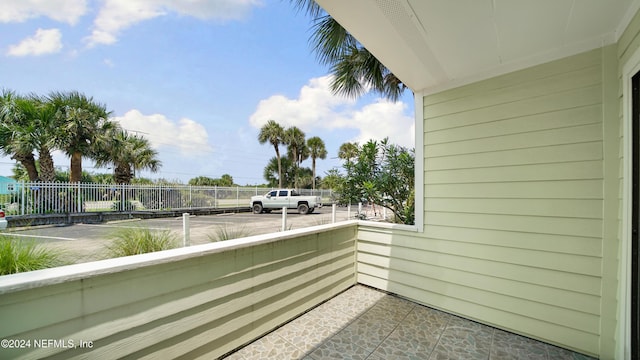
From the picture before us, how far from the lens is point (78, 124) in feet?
25.8

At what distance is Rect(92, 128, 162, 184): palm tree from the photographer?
898 cm

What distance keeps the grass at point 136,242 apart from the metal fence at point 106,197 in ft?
12.2

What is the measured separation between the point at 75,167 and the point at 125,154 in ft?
5.94

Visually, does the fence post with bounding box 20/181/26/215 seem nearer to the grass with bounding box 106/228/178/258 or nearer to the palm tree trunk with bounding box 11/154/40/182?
the palm tree trunk with bounding box 11/154/40/182

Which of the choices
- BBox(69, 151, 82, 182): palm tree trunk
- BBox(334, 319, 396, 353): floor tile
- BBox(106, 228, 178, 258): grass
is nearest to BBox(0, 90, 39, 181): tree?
BBox(69, 151, 82, 182): palm tree trunk

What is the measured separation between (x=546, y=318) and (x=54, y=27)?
807cm

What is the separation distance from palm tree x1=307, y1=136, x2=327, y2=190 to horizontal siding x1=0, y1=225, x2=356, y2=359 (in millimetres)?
20673

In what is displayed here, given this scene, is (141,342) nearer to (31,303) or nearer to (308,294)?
(31,303)

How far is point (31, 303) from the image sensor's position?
1019 millimetres

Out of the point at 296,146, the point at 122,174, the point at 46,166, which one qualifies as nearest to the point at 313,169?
the point at 296,146

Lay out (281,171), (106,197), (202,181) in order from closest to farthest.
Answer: (106,197) < (202,181) < (281,171)

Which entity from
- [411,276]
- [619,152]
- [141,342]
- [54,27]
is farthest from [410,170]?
[54,27]

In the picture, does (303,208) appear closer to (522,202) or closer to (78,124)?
(78,124)

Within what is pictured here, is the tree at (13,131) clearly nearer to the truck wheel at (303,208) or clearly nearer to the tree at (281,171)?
the truck wheel at (303,208)
